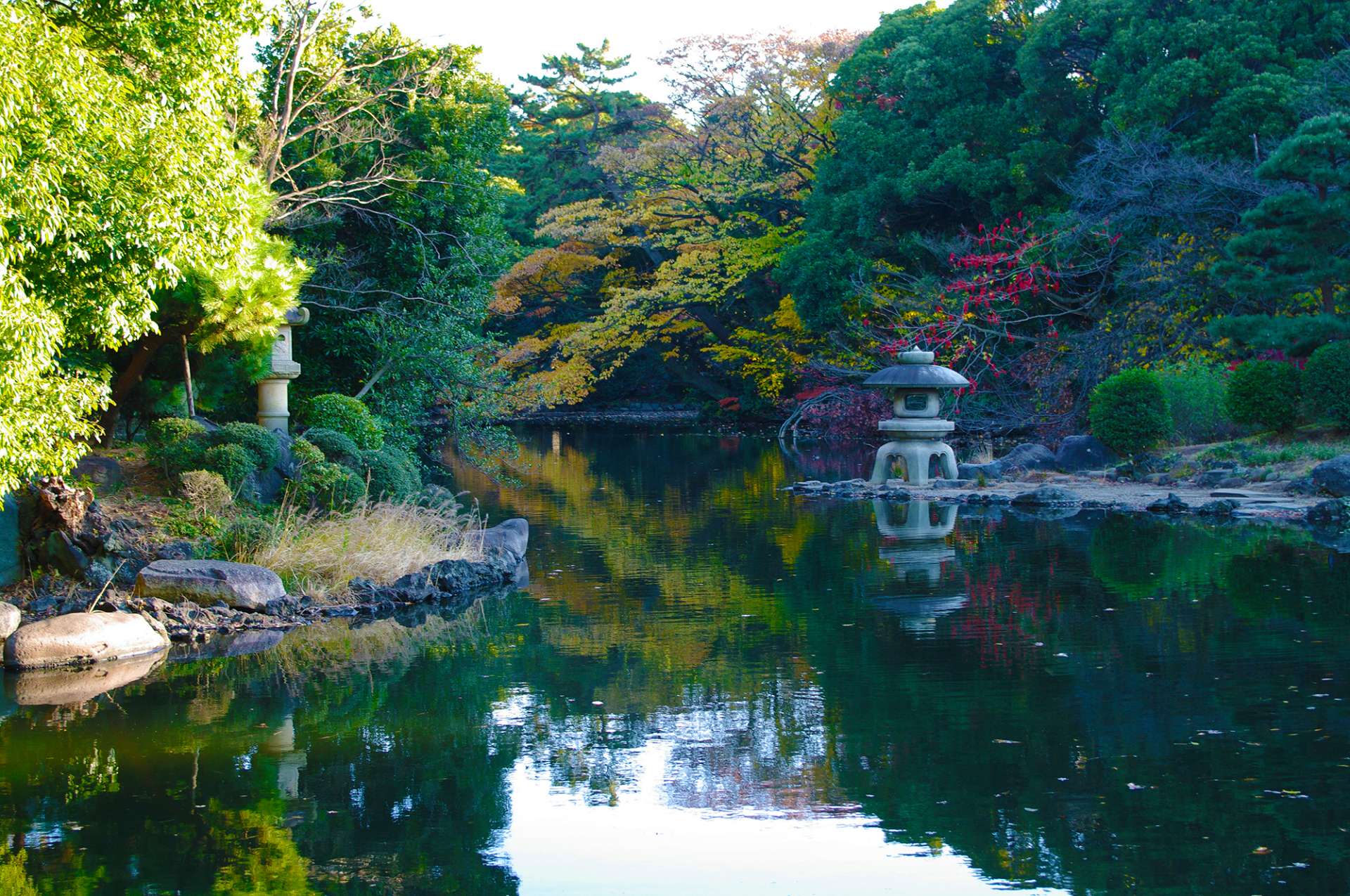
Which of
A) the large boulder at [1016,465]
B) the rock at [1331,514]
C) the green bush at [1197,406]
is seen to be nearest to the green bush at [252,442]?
the large boulder at [1016,465]

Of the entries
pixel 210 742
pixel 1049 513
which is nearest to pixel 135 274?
pixel 210 742

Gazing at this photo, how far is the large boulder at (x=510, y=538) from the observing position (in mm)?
12914

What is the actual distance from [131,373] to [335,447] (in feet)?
7.08

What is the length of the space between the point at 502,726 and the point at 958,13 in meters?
23.9

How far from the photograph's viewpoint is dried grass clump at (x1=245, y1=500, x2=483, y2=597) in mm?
10805

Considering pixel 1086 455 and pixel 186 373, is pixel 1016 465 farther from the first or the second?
pixel 186 373

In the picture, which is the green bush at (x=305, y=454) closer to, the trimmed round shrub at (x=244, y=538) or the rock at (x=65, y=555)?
the trimmed round shrub at (x=244, y=538)

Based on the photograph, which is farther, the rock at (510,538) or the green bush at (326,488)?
the rock at (510,538)

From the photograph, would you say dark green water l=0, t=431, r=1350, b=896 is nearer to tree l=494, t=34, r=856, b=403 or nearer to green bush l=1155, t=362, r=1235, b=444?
green bush l=1155, t=362, r=1235, b=444

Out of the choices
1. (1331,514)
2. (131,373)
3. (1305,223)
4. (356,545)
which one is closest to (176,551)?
(356,545)

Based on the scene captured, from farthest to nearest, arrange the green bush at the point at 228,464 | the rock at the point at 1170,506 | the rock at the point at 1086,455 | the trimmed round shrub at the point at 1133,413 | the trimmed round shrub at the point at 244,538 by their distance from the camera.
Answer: the rock at the point at 1086,455 < the trimmed round shrub at the point at 1133,413 < the rock at the point at 1170,506 < the green bush at the point at 228,464 < the trimmed round shrub at the point at 244,538

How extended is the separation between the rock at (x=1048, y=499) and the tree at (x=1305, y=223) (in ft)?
15.0

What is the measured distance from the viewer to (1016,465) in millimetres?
19375

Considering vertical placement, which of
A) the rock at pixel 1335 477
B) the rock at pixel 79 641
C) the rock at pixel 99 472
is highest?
the rock at pixel 99 472
